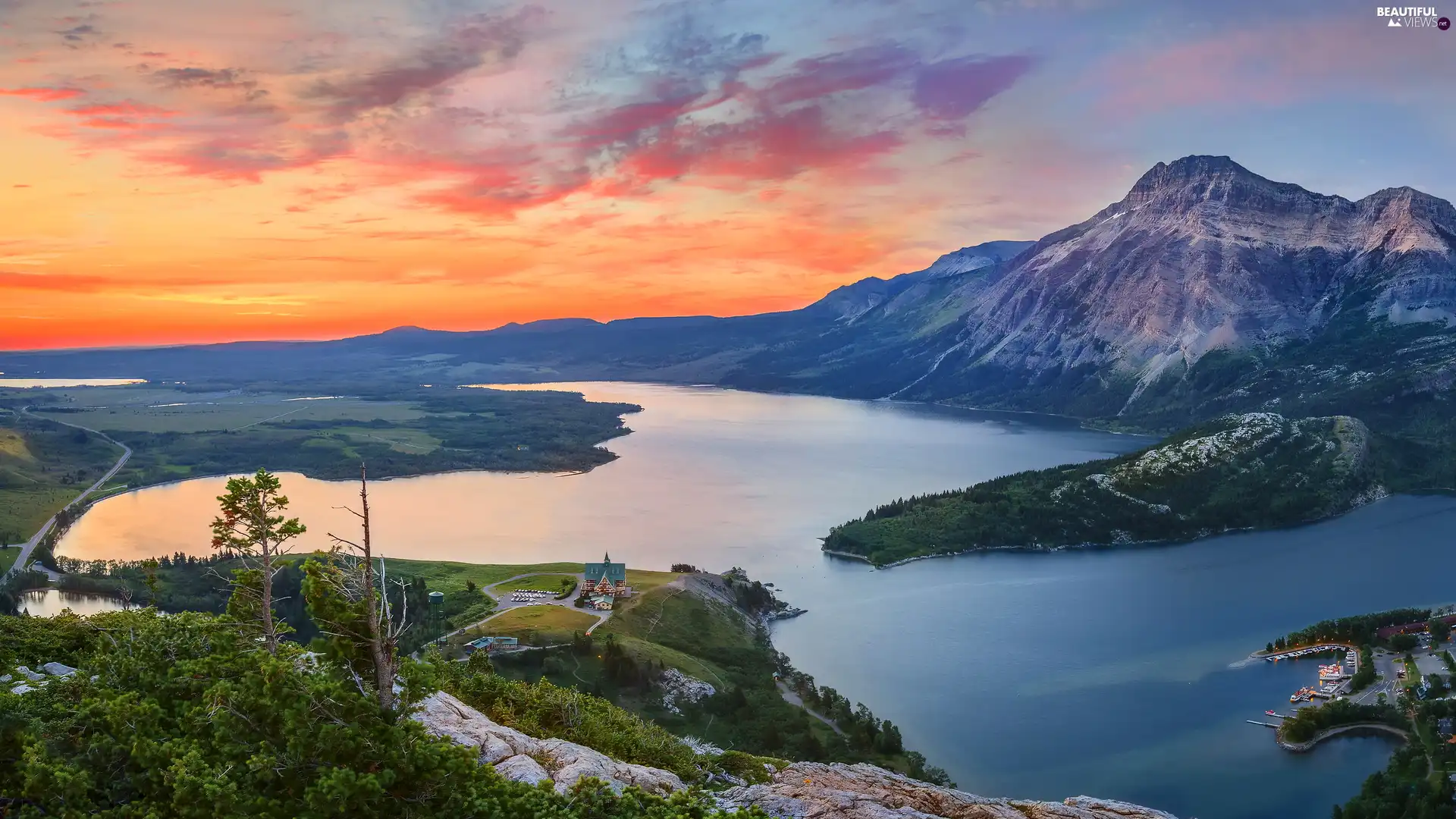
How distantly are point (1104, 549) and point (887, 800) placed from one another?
119781mm

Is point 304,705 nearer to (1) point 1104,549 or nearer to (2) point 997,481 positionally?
(1) point 1104,549

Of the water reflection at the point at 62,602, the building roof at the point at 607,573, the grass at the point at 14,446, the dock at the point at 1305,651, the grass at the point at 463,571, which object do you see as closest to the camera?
the dock at the point at 1305,651

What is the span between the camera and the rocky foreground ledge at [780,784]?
68.8 ft

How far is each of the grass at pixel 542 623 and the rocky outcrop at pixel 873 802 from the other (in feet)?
153

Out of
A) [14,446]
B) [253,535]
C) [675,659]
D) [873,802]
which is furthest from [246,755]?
[14,446]

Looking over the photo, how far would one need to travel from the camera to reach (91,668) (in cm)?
2238

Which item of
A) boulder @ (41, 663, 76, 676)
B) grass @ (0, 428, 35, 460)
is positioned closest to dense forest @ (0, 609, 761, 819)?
boulder @ (41, 663, 76, 676)

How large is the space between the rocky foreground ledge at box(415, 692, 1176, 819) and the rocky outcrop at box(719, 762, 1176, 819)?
1.0 inches

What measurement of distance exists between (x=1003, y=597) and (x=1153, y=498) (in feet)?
186

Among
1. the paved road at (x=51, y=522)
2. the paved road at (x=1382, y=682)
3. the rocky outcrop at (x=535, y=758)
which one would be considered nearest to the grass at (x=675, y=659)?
the rocky outcrop at (x=535, y=758)

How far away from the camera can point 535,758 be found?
22328 millimetres

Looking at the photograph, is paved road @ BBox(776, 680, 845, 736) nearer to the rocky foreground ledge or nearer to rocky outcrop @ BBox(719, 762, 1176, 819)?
rocky outcrop @ BBox(719, 762, 1176, 819)

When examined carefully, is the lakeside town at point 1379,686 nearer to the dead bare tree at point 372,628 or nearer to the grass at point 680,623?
the grass at point 680,623

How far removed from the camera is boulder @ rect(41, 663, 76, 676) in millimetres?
24766
